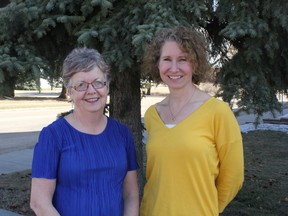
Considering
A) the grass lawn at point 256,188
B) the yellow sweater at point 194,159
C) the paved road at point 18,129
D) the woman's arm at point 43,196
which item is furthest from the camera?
the paved road at point 18,129

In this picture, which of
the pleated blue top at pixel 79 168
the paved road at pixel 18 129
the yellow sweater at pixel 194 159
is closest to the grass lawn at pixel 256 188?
the yellow sweater at pixel 194 159

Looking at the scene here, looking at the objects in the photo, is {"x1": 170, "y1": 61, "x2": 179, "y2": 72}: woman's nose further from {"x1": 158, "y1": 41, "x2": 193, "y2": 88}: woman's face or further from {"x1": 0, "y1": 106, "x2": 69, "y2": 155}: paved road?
{"x1": 0, "y1": 106, "x2": 69, "y2": 155}: paved road

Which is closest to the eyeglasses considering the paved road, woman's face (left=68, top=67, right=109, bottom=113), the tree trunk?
woman's face (left=68, top=67, right=109, bottom=113)

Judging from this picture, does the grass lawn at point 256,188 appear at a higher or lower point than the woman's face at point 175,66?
lower

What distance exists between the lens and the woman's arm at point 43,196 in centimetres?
196

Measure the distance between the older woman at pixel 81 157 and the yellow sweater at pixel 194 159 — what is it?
20cm

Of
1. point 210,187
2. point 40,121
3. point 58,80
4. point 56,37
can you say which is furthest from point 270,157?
point 40,121

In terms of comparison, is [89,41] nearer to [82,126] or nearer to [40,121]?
[82,126]

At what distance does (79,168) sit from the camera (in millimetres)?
1991

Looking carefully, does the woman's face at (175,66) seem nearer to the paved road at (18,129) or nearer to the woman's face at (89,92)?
the woman's face at (89,92)

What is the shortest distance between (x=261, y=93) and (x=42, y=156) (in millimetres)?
2056

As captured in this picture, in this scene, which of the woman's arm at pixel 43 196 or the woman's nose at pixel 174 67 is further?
the woman's nose at pixel 174 67

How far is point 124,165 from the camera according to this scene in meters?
2.16

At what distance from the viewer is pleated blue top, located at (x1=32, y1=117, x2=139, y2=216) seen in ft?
6.52
